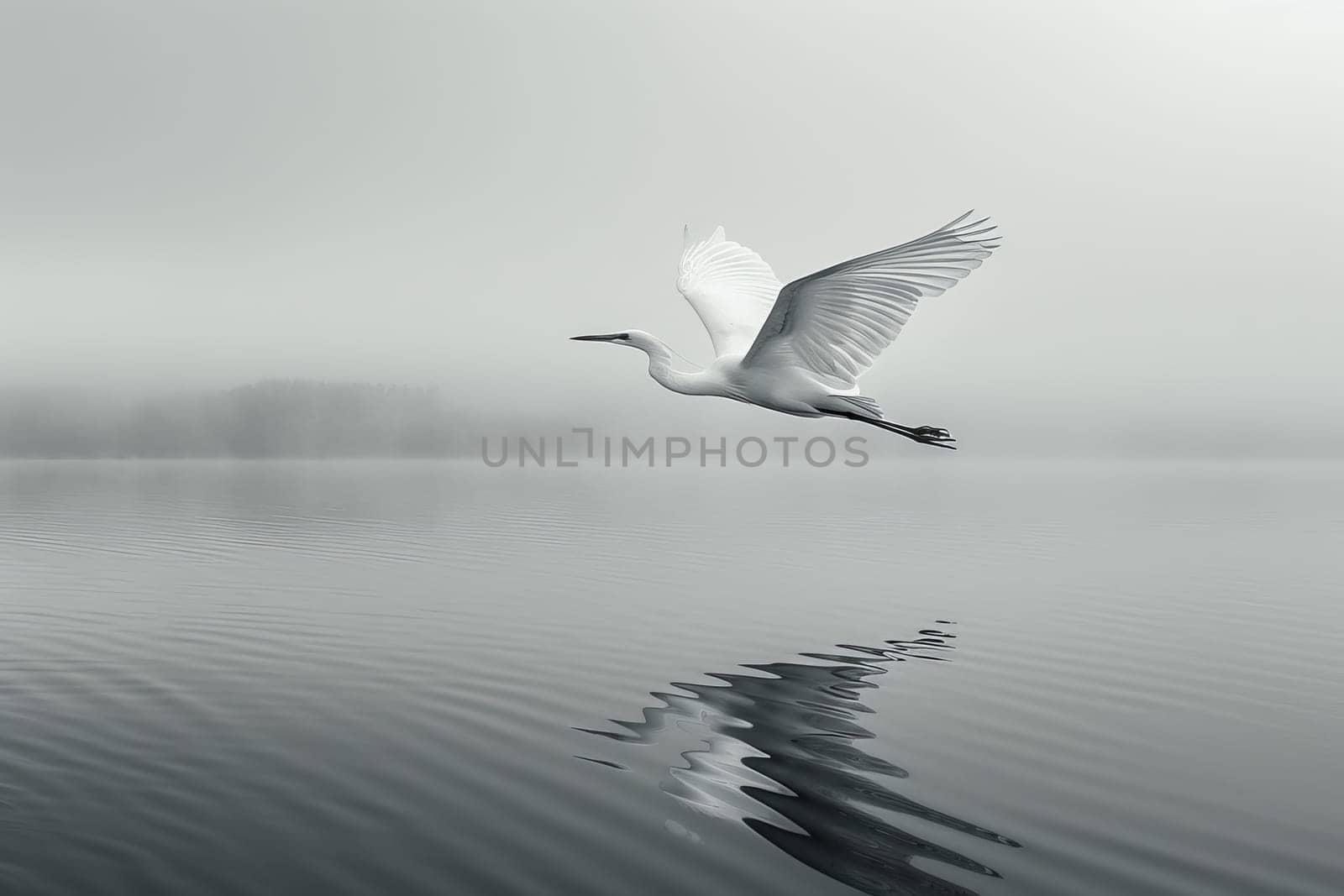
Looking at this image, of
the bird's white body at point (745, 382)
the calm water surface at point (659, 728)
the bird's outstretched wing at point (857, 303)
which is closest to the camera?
the calm water surface at point (659, 728)

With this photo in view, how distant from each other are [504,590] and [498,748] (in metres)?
14.1

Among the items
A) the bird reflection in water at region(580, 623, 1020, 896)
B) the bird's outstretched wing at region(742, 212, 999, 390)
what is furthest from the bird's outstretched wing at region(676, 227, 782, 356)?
the bird reflection in water at region(580, 623, 1020, 896)

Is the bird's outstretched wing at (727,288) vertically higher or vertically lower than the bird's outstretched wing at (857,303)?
higher

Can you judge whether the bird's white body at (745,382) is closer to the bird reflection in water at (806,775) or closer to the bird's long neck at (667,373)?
the bird's long neck at (667,373)

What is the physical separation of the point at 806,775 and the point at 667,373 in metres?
5.35

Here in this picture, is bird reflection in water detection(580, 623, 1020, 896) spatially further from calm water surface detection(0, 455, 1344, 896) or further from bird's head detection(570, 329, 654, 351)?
bird's head detection(570, 329, 654, 351)

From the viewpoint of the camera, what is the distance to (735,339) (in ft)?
53.2

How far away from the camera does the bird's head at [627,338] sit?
550 inches

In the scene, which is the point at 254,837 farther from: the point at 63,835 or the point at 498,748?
the point at 498,748

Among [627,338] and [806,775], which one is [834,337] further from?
[806,775]

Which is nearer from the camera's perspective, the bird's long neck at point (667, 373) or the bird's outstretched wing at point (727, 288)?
the bird's long neck at point (667, 373)

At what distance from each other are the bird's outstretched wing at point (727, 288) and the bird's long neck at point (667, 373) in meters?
1.86

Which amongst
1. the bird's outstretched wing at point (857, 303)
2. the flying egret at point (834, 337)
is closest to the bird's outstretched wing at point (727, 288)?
the flying egret at point (834, 337)

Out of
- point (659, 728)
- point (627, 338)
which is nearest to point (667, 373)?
point (627, 338)
